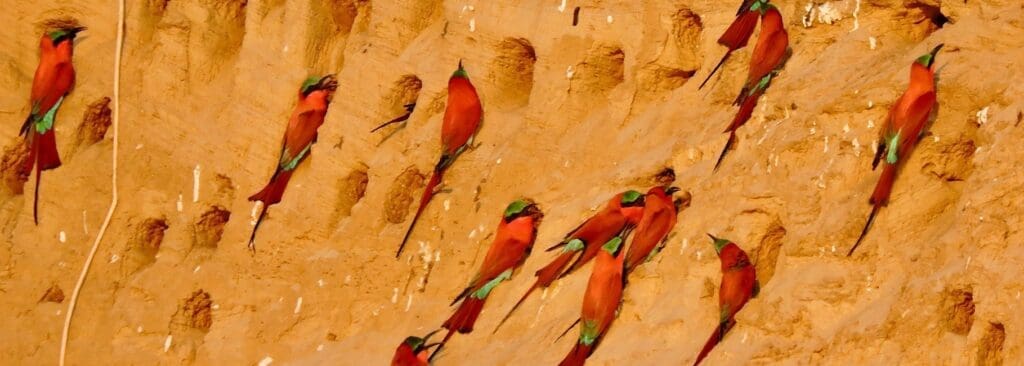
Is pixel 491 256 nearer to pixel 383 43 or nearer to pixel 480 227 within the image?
pixel 480 227

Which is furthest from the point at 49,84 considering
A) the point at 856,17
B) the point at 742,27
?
the point at 856,17

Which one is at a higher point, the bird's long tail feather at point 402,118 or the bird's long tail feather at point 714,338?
the bird's long tail feather at point 714,338

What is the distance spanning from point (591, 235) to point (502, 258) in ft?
1.55

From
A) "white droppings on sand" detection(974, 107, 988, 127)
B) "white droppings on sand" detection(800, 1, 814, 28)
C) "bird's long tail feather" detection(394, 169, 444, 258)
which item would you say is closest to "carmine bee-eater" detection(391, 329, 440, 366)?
"bird's long tail feather" detection(394, 169, 444, 258)

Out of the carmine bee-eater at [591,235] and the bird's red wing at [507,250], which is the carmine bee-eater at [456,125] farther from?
the carmine bee-eater at [591,235]

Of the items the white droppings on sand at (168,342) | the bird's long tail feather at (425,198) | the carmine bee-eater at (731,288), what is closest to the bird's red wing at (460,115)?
the bird's long tail feather at (425,198)

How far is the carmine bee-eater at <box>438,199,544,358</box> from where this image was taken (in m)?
8.72

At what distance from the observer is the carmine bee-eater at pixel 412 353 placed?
865cm

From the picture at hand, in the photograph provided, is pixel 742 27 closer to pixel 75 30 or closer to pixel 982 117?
pixel 982 117

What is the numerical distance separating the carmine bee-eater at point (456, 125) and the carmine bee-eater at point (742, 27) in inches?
42.7

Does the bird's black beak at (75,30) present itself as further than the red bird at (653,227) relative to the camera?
Yes

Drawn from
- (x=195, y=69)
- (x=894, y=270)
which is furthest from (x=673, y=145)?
→ (x=195, y=69)

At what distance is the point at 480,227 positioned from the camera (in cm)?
909

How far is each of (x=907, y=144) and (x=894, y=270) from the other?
1.37 feet
